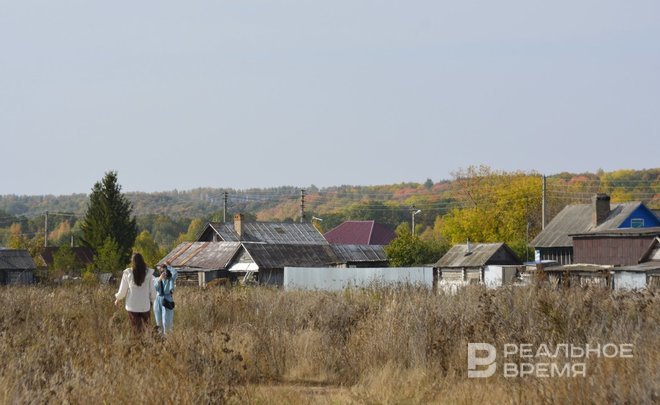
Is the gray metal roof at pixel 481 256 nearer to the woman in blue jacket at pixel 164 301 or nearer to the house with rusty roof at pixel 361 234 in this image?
the house with rusty roof at pixel 361 234

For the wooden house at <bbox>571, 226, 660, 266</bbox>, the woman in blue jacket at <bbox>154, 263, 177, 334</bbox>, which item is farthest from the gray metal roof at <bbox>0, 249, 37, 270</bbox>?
the woman in blue jacket at <bbox>154, 263, 177, 334</bbox>

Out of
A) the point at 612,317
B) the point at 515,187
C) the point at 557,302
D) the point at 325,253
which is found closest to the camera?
the point at 612,317

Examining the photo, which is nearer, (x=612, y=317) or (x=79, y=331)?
(x=612, y=317)

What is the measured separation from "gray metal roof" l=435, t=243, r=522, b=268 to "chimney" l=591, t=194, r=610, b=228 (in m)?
5.97

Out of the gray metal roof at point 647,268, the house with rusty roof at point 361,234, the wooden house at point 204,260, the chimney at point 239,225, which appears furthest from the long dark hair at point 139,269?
the house with rusty roof at point 361,234

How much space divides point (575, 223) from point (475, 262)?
8.85 metres

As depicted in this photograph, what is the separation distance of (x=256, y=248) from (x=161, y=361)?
45478 millimetres

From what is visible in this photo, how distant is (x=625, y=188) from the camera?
5320 inches

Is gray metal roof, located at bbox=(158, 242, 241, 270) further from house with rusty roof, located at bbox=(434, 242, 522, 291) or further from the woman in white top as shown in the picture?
the woman in white top

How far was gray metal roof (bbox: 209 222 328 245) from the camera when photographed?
63656 millimetres

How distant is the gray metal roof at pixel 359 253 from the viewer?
61.5 metres

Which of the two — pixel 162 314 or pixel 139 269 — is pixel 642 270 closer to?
pixel 162 314

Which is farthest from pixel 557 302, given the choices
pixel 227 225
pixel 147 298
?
pixel 227 225

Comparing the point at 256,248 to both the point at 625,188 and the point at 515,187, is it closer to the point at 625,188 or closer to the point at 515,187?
the point at 515,187
